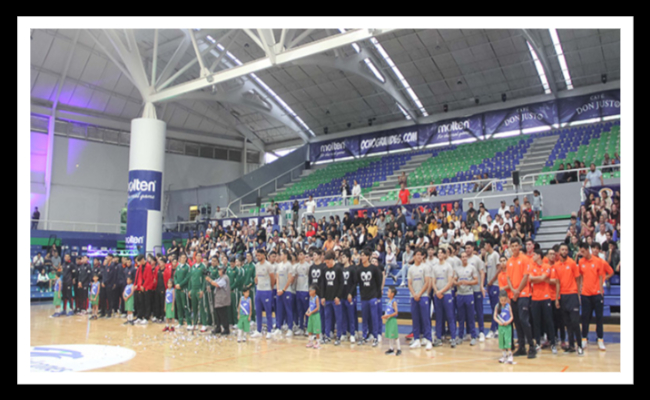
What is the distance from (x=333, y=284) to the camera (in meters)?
10.0

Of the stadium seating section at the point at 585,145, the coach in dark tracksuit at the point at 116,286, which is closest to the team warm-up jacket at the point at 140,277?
the coach in dark tracksuit at the point at 116,286

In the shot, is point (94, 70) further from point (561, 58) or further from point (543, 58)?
point (561, 58)

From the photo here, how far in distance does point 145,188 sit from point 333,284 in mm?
13575

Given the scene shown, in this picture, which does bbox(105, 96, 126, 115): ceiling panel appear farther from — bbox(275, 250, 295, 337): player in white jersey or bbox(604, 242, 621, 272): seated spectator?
bbox(604, 242, 621, 272): seated spectator

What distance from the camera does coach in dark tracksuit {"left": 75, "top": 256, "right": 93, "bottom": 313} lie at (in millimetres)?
15547

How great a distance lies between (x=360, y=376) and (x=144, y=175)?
17054 mm

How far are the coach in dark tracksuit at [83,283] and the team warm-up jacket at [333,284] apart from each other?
28.3 ft

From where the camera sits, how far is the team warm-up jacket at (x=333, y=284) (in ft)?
32.8

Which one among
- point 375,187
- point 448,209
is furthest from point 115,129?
point 448,209

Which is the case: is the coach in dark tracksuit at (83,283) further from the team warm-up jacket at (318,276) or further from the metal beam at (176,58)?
the metal beam at (176,58)

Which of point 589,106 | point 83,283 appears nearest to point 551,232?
point 589,106

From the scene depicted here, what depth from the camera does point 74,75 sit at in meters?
27.0

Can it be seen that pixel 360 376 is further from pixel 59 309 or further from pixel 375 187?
pixel 375 187

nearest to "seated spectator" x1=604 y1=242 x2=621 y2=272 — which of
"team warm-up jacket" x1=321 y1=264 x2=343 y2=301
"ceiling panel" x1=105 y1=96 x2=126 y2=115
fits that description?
"team warm-up jacket" x1=321 y1=264 x2=343 y2=301
